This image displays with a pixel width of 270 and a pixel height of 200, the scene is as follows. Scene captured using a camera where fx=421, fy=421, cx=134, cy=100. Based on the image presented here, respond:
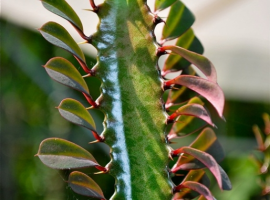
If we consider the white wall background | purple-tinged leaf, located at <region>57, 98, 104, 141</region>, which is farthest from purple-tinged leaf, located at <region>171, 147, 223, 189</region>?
the white wall background

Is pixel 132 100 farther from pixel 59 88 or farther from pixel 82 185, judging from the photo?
pixel 59 88

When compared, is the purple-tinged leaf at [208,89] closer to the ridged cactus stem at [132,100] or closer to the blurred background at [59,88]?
the ridged cactus stem at [132,100]

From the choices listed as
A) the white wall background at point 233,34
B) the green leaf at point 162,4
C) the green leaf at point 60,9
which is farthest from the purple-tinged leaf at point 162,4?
the white wall background at point 233,34

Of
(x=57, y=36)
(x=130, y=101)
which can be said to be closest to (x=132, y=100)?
(x=130, y=101)

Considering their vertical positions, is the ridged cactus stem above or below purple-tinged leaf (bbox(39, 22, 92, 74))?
below

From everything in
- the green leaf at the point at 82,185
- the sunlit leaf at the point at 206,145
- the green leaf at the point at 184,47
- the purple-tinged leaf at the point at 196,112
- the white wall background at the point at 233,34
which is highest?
the green leaf at the point at 184,47

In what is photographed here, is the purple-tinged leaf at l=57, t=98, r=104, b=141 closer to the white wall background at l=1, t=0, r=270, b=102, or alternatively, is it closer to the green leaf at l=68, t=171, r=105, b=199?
the green leaf at l=68, t=171, r=105, b=199

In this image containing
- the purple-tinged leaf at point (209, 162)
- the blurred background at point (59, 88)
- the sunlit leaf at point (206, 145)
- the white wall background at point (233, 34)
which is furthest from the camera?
the white wall background at point (233, 34)

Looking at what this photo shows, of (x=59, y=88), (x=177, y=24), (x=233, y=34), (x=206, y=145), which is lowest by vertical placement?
(x=233, y=34)
